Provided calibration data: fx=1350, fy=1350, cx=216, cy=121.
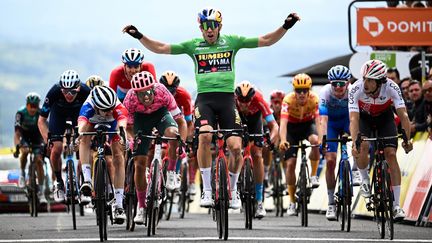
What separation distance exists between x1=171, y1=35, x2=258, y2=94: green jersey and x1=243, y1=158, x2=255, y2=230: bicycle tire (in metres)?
2.13

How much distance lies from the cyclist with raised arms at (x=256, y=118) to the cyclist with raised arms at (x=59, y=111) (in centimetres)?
238

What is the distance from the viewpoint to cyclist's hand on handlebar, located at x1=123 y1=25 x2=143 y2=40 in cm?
1717

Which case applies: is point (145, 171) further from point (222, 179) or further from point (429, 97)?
point (429, 97)

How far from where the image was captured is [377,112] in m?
17.3

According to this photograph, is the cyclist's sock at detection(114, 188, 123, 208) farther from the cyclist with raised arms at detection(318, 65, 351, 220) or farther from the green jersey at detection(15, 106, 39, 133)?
the green jersey at detection(15, 106, 39, 133)

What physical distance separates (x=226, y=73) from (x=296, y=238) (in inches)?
99.8

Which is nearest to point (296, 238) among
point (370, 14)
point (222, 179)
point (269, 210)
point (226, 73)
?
point (222, 179)

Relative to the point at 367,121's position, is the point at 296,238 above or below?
below

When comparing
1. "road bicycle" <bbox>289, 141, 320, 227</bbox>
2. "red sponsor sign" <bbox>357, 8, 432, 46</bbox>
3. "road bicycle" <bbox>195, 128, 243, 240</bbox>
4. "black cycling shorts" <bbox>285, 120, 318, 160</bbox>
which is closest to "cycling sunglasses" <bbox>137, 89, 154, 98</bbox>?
"road bicycle" <bbox>195, 128, 243, 240</bbox>

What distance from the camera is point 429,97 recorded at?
68.3ft

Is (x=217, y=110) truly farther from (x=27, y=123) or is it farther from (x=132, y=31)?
(x=27, y=123)

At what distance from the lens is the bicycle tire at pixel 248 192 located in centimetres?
1891

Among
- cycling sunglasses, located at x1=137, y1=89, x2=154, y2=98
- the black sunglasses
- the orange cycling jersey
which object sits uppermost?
the black sunglasses

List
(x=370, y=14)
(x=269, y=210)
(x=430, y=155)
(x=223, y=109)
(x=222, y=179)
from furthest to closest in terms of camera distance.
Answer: (x=269, y=210) → (x=370, y=14) → (x=430, y=155) → (x=223, y=109) → (x=222, y=179)
